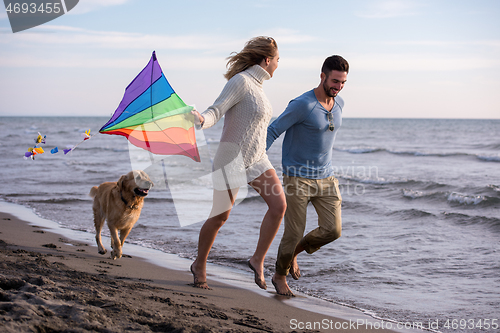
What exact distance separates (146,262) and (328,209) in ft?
7.75

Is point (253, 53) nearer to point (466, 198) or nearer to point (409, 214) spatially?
point (409, 214)

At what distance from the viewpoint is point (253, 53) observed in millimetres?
3670

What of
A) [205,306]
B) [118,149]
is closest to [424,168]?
[205,306]

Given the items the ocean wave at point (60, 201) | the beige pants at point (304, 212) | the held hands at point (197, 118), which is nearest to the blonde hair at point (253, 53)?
the held hands at point (197, 118)

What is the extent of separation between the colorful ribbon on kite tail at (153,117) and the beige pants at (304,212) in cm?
96

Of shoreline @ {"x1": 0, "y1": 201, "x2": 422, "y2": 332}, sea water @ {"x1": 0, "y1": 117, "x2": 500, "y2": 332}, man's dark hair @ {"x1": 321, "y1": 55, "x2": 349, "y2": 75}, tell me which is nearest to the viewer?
shoreline @ {"x1": 0, "y1": 201, "x2": 422, "y2": 332}

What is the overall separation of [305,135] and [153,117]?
1.35m

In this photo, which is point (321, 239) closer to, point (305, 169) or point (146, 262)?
point (305, 169)

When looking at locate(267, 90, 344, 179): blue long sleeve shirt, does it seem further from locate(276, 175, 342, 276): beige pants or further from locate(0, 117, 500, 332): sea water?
locate(0, 117, 500, 332): sea water

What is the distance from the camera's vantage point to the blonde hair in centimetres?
368

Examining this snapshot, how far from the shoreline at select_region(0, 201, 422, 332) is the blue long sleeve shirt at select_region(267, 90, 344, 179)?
3.85 feet

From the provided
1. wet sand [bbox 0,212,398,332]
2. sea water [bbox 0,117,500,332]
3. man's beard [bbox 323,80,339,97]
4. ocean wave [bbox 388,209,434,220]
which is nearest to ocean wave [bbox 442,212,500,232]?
sea water [bbox 0,117,500,332]

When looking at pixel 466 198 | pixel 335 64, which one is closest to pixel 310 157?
pixel 335 64

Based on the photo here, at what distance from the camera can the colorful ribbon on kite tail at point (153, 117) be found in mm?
3398
